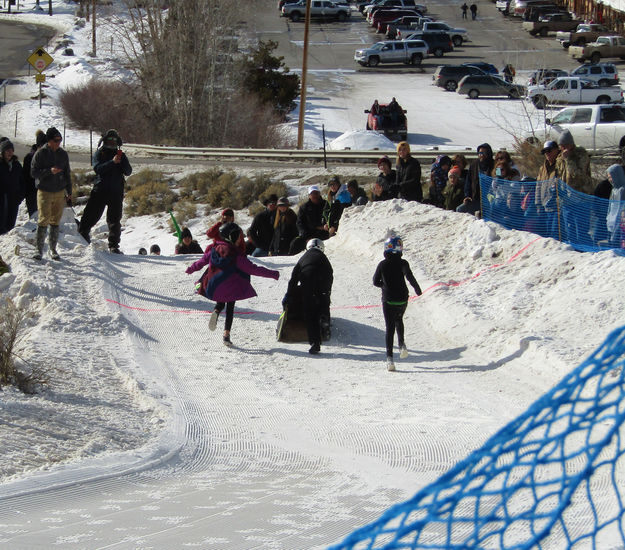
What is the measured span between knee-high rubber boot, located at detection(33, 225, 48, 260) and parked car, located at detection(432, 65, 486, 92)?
37.8 metres

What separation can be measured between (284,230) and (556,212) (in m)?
4.33

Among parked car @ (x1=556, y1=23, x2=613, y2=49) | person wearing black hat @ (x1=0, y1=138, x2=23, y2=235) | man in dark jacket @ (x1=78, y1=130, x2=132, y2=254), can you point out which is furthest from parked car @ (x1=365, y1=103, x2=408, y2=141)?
parked car @ (x1=556, y1=23, x2=613, y2=49)

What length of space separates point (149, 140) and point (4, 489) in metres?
36.3

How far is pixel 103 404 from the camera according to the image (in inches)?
321

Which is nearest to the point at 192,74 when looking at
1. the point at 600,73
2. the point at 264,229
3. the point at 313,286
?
the point at 600,73

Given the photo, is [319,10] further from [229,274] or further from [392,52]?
[229,274]

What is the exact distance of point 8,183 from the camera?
13312mm

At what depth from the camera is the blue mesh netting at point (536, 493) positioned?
3.67 m

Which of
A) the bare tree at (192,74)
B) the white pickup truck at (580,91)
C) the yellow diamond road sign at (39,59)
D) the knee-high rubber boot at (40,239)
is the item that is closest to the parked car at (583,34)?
the white pickup truck at (580,91)

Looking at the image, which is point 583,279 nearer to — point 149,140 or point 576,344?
point 576,344

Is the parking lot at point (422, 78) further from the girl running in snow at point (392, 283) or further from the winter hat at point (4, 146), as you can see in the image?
the girl running in snow at point (392, 283)

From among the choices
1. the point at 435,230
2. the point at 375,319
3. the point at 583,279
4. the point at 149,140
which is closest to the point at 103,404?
the point at 375,319

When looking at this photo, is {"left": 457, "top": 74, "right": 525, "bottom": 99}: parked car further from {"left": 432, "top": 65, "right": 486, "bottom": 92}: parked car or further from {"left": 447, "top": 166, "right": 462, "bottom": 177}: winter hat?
{"left": 447, "top": 166, "right": 462, "bottom": 177}: winter hat

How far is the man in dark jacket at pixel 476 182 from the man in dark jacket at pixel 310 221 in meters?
2.24
